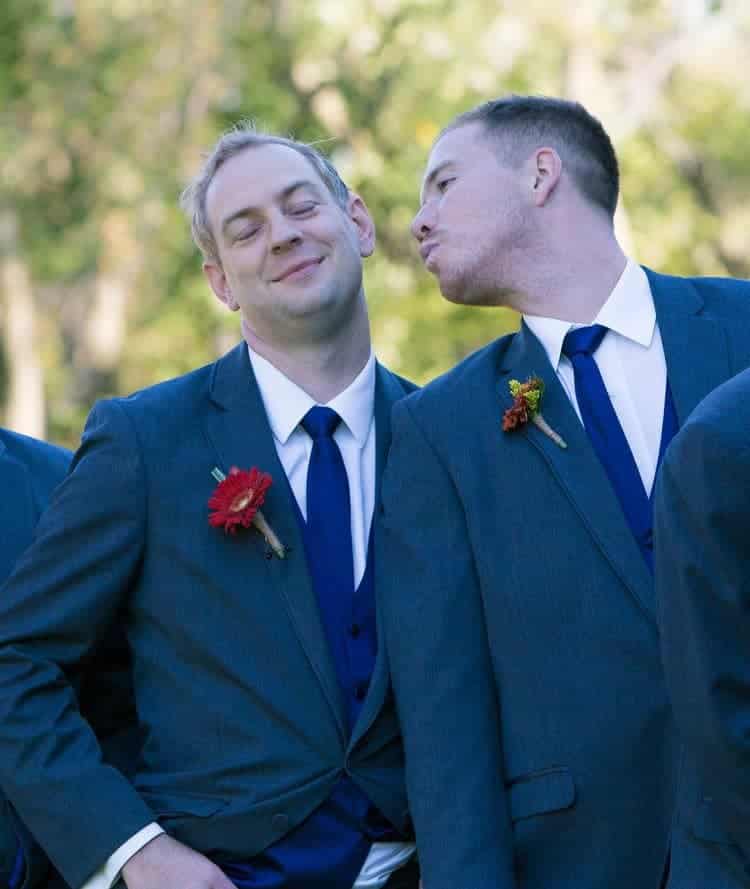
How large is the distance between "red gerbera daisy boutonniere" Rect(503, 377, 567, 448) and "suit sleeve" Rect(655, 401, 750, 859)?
113cm

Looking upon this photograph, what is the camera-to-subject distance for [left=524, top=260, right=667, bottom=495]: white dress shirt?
163 inches

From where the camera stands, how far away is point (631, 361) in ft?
13.8

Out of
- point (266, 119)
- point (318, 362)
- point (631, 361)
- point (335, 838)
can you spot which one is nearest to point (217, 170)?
point (318, 362)

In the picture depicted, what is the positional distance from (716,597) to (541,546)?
1099 mm

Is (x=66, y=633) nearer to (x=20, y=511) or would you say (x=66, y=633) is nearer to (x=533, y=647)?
(x=20, y=511)

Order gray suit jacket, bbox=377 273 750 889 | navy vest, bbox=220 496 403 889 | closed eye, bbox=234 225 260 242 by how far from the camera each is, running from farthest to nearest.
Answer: closed eye, bbox=234 225 260 242, navy vest, bbox=220 496 403 889, gray suit jacket, bbox=377 273 750 889

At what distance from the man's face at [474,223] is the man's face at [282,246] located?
9.6 inches

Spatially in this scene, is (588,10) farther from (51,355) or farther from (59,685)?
(59,685)

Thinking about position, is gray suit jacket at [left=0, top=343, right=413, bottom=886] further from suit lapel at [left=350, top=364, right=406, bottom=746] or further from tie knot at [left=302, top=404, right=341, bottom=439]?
tie knot at [left=302, top=404, right=341, bottom=439]

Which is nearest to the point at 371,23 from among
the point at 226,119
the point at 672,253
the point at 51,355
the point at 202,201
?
the point at 226,119

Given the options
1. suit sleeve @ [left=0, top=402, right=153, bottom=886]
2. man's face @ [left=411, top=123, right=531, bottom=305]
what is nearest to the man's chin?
man's face @ [left=411, top=123, right=531, bottom=305]

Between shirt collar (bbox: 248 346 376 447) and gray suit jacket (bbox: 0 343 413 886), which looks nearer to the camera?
gray suit jacket (bbox: 0 343 413 886)

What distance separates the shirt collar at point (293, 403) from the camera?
15.0 feet

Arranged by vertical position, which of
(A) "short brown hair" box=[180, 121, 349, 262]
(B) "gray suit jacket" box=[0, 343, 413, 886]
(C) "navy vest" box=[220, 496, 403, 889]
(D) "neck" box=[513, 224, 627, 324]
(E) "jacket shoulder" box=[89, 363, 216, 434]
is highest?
(A) "short brown hair" box=[180, 121, 349, 262]
